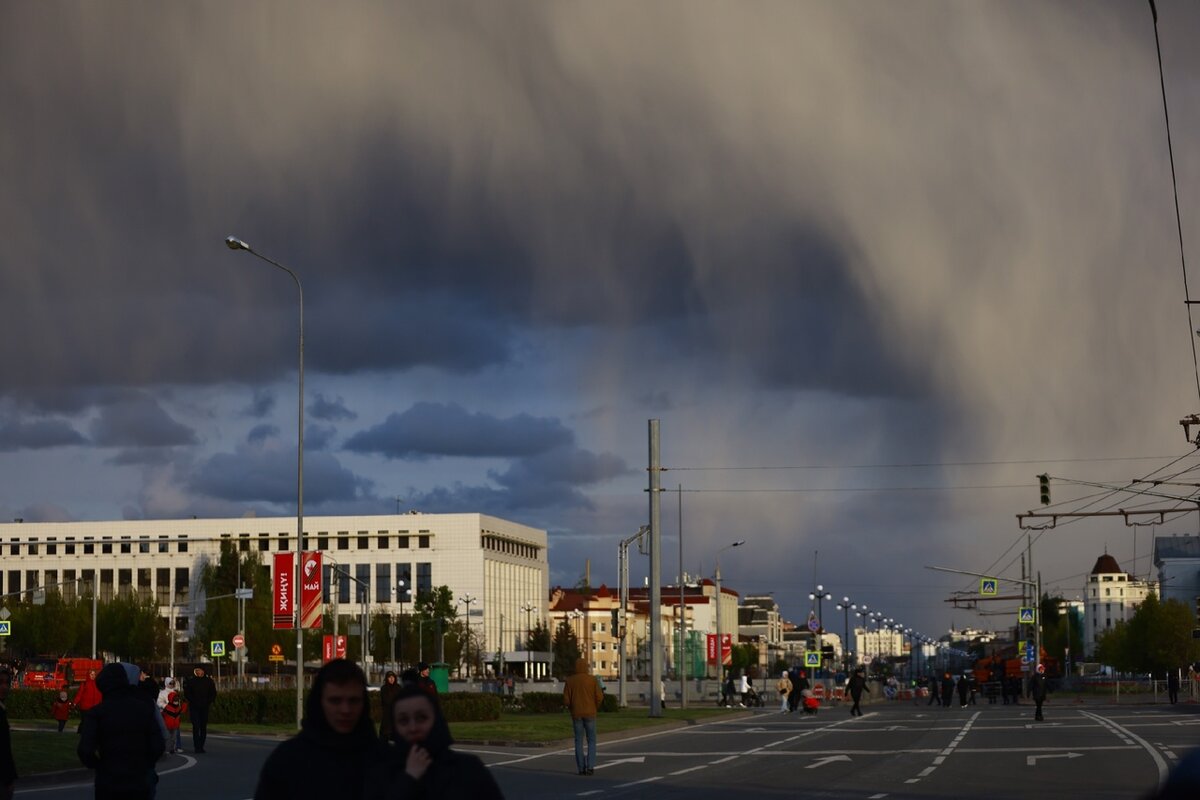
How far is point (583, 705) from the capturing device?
2584cm

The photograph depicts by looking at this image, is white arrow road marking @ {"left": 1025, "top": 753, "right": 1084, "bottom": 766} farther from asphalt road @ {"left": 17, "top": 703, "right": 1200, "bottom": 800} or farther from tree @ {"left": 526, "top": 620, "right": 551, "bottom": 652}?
tree @ {"left": 526, "top": 620, "right": 551, "bottom": 652}

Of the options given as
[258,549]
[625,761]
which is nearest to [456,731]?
[625,761]

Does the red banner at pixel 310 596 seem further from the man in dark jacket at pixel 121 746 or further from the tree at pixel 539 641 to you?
the tree at pixel 539 641

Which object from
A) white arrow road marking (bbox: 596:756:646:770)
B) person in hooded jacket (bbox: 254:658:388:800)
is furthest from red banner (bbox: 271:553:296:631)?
person in hooded jacket (bbox: 254:658:388:800)

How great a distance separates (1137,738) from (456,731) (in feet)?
51.4

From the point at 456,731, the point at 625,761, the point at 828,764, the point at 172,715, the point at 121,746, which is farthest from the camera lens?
the point at 456,731

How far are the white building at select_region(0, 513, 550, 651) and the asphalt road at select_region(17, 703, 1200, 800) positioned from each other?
125 metres

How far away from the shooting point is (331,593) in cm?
15812

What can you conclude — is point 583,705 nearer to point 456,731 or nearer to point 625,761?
point 625,761

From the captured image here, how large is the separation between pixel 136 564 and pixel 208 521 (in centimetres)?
850

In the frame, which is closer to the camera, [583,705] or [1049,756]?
[583,705]

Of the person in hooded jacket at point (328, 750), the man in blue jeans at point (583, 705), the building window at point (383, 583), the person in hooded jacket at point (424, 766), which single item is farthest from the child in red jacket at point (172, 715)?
the building window at point (383, 583)

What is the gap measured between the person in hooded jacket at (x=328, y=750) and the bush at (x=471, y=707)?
131 feet

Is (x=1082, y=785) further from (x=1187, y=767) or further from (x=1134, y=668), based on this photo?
(x=1134, y=668)
